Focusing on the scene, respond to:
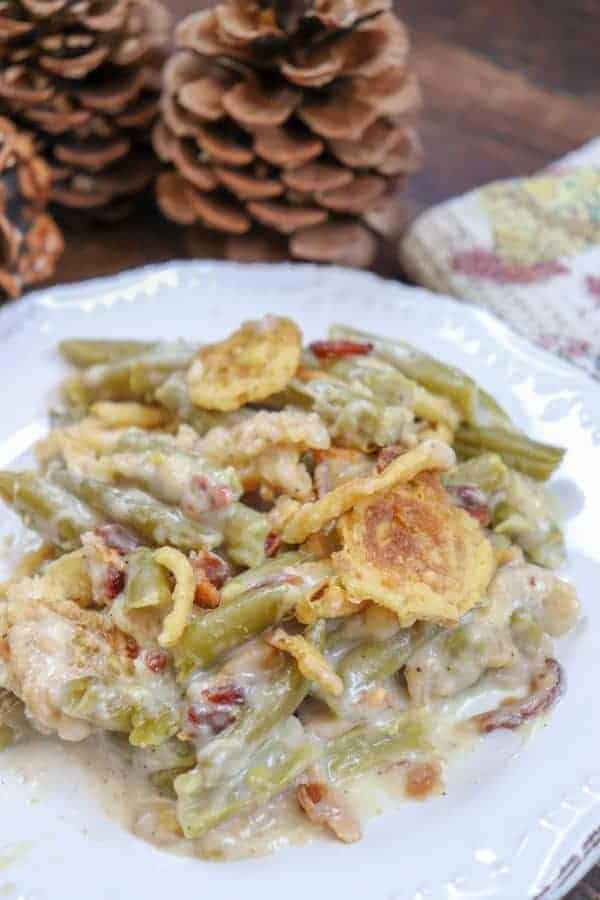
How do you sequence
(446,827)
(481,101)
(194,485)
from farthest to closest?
(481,101), (194,485), (446,827)

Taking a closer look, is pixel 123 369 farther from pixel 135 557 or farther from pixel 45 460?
pixel 135 557

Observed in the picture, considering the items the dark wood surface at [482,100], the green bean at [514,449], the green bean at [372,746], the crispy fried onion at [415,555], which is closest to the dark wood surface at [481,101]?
the dark wood surface at [482,100]

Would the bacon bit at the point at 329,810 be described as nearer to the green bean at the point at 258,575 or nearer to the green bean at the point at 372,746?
the green bean at the point at 372,746

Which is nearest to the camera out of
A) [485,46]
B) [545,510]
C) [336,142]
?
[545,510]

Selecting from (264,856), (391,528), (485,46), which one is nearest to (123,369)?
(391,528)

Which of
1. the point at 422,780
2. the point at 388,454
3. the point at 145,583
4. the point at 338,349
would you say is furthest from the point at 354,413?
the point at 422,780

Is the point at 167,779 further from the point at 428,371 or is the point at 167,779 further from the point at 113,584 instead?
the point at 428,371
